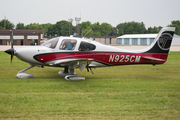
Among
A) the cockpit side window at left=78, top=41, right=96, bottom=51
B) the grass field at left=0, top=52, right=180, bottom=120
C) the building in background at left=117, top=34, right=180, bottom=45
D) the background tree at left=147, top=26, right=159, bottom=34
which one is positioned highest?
the background tree at left=147, top=26, right=159, bottom=34

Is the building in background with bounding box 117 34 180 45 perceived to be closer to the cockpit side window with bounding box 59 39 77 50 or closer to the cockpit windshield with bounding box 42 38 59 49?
the cockpit side window with bounding box 59 39 77 50

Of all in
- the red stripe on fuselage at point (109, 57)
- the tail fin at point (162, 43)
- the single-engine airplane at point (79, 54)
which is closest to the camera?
the single-engine airplane at point (79, 54)

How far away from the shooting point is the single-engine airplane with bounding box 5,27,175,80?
9582mm

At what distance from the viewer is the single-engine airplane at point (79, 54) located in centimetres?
958

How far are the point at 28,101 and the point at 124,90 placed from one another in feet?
12.0

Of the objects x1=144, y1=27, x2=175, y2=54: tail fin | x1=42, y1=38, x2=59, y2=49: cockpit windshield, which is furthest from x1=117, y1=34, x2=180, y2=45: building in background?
x1=42, y1=38, x2=59, y2=49: cockpit windshield

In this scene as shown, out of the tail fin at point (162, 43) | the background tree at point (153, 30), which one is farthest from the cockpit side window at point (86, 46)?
the background tree at point (153, 30)

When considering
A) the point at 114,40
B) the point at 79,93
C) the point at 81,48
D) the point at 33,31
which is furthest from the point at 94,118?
the point at 114,40

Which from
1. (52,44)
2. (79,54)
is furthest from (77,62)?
(52,44)

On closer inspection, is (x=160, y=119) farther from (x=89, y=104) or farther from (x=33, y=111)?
(x=33, y=111)

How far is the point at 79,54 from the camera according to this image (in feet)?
32.3

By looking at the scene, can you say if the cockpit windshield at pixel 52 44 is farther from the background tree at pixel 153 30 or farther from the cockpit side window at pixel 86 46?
the background tree at pixel 153 30

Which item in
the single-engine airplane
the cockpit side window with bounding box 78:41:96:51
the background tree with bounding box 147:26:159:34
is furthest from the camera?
the background tree with bounding box 147:26:159:34

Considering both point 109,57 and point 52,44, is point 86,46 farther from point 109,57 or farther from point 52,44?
point 52,44
